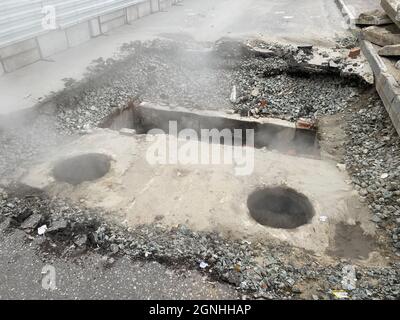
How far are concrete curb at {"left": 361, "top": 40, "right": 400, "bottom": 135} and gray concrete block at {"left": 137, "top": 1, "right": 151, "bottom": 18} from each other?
8.04 m

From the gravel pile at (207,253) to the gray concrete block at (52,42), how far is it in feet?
16.1

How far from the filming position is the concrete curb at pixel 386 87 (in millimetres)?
5461

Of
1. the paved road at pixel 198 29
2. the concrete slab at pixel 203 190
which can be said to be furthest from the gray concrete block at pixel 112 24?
the concrete slab at pixel 203 190

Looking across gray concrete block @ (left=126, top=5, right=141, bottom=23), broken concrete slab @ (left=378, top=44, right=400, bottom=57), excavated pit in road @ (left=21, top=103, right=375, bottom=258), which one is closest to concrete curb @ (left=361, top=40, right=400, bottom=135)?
broken concrete slab @ (left=378, top=44, right=400, bottom=57)

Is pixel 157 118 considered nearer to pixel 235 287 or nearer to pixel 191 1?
pixel 235 287

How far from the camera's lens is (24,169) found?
16.0 ft

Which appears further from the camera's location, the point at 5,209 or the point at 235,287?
the point at 5,209

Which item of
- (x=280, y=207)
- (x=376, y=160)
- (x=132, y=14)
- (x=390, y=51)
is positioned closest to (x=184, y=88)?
(x=280, y=207)

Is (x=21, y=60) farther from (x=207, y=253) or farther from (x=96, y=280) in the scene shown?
(x=207, y=253)

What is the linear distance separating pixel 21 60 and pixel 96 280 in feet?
19.8

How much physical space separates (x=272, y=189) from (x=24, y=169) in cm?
385

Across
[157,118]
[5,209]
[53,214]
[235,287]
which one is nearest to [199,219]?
[235,287]

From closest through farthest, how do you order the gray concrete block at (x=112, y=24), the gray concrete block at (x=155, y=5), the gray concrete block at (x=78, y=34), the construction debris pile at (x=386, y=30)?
the construction debris pile at (x=386, y=30), the gray concrete block at (x=78, y=34), the gray concrete block at (x=112, y=24), the gray concrete block at (x=155, y=5)

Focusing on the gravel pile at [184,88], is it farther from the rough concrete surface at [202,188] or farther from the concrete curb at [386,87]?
the concrete curb at [386,87]
